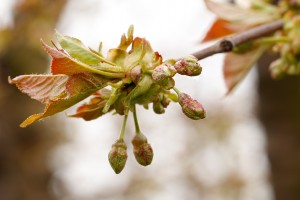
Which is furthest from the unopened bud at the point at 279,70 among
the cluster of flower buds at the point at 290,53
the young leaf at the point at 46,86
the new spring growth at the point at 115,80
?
the young leaf at the point at 46,86

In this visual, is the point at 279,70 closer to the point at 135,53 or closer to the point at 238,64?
the point at 238,64

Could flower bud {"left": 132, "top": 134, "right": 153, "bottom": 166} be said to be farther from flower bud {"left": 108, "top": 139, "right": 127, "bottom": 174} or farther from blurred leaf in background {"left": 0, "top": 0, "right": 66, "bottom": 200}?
blurred leaf in background {"left": 0, "top": 0, "right": 66, "bottom": 200}

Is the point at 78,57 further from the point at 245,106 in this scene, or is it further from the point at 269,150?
the point at 245,106

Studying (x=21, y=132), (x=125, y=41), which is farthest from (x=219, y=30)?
(x=21, y=132)

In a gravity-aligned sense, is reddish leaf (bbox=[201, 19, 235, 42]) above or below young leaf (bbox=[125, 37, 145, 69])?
Answer: below

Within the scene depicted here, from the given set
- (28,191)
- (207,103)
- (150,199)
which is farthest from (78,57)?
(150,199)

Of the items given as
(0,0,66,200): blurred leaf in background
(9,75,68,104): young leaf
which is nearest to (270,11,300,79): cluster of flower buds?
(9,75,68,104): young leaf

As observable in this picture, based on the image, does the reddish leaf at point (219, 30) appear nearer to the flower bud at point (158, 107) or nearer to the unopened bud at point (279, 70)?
the unopened bud at point (279, 70)
